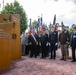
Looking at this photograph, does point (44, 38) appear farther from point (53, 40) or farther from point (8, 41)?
point (8, 41)

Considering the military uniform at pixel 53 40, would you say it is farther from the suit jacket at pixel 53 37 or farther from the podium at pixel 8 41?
the podium at pixel 8 41

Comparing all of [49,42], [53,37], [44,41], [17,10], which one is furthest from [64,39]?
[17,10]

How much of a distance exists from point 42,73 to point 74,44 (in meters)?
4.89

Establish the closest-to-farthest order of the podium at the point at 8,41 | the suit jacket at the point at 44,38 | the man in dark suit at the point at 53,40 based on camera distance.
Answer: the podium at the point at 8,41 < the man in dark suit at the point at 53,40 < the suit jacket at the point at 44,38

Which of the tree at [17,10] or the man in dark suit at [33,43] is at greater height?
the tree at [17,10]

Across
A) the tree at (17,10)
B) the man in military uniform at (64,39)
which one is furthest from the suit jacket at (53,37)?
the tree at (17,10)

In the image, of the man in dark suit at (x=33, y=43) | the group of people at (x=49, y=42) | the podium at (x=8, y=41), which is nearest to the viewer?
the podium at (x=8, y=41)

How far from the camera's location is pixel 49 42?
52.6ft

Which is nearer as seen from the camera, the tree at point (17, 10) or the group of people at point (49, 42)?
the group of people at point (49, 42)

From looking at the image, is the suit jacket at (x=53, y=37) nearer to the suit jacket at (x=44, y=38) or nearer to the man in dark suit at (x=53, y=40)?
the man in dark suit at (x=53, y=40)

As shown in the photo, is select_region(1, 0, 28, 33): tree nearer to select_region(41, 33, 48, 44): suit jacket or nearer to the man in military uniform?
select_region(41, 33, 48, 44): suit jacket

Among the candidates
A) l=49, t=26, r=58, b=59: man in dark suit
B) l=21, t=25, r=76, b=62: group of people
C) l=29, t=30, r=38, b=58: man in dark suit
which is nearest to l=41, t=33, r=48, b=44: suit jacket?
l=21, t=25, r=76, b=62: group of people

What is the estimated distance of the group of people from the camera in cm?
1486

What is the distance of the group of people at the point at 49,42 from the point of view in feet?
48.8
